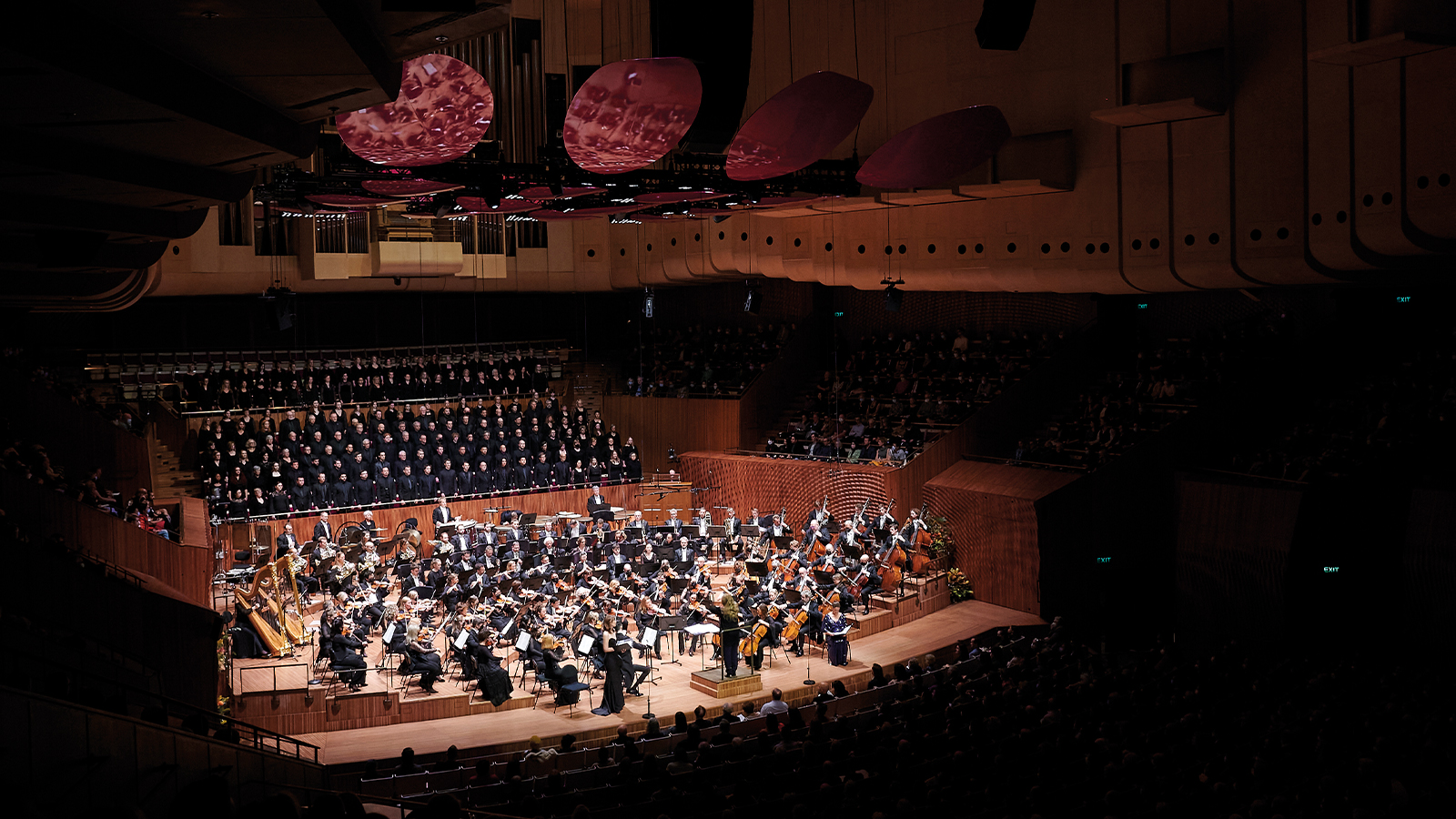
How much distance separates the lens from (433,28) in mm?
4566

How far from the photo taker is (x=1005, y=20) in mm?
12305

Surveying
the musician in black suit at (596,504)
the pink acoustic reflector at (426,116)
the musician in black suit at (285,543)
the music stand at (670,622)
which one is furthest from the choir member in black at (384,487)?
the pink acoustic reflector at (426,116)

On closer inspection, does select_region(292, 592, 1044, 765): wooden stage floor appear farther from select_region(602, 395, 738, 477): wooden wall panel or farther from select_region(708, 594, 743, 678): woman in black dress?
select_region(602, 395, 738, 477): wooden wall panel

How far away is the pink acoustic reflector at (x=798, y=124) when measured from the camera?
11281 millimetres

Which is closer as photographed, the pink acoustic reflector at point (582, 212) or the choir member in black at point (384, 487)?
the pink acoustic reflector at point (582, 212)

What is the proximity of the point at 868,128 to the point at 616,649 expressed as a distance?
1020 cm

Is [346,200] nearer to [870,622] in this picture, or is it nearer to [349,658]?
[349,658]

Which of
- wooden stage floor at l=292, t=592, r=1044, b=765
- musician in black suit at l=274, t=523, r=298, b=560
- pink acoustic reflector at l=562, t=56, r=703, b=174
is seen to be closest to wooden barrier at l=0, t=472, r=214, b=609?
musician in black suit at l=274, t=523, r=298, b=560

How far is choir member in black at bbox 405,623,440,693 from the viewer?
12438mm

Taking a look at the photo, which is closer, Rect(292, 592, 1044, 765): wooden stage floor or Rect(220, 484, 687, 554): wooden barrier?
Rect(292, 592, 1044, 765): wooden stage floor

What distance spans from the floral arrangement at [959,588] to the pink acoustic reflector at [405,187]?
9131 mm

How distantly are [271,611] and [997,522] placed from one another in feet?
31.7

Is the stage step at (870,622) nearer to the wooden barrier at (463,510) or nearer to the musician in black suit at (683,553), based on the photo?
the musician in black suit at (683,553)

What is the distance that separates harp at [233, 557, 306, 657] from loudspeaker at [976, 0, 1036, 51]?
32.9 ft
